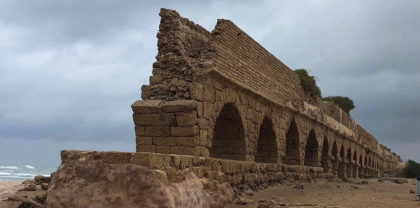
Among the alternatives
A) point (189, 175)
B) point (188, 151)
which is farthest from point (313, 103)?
point (189, 175)

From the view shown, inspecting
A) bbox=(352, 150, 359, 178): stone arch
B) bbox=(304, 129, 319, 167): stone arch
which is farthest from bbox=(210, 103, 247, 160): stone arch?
bbox=(352, 150, 359, 178): stone arch

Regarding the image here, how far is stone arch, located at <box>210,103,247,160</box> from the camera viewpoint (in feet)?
33.4

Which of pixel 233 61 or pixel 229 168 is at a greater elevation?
pixel 233 61

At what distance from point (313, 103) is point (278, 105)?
4535 millimetres

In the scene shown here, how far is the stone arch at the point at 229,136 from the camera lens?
33.4 ft

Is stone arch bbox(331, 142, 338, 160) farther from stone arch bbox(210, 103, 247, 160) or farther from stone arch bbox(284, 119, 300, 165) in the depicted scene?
stone arch bbox(210, 103, 247, 160)

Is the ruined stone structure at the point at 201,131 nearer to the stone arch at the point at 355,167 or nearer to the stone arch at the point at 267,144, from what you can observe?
the stone arch at the point at 267,144

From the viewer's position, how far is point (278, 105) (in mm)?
12461

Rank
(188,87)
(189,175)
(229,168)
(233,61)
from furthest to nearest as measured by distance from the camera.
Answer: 1. (233,61)
2. (188,87)
3. (229,168)
4. (189,175)

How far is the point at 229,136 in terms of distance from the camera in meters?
10.5

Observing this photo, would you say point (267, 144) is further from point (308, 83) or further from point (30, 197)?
point (30, 197)

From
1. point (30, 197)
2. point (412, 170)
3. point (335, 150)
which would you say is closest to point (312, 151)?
point (335, 150)

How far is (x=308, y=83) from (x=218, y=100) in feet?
24.7

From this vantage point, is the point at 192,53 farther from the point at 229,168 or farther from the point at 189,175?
the point at 189,175
